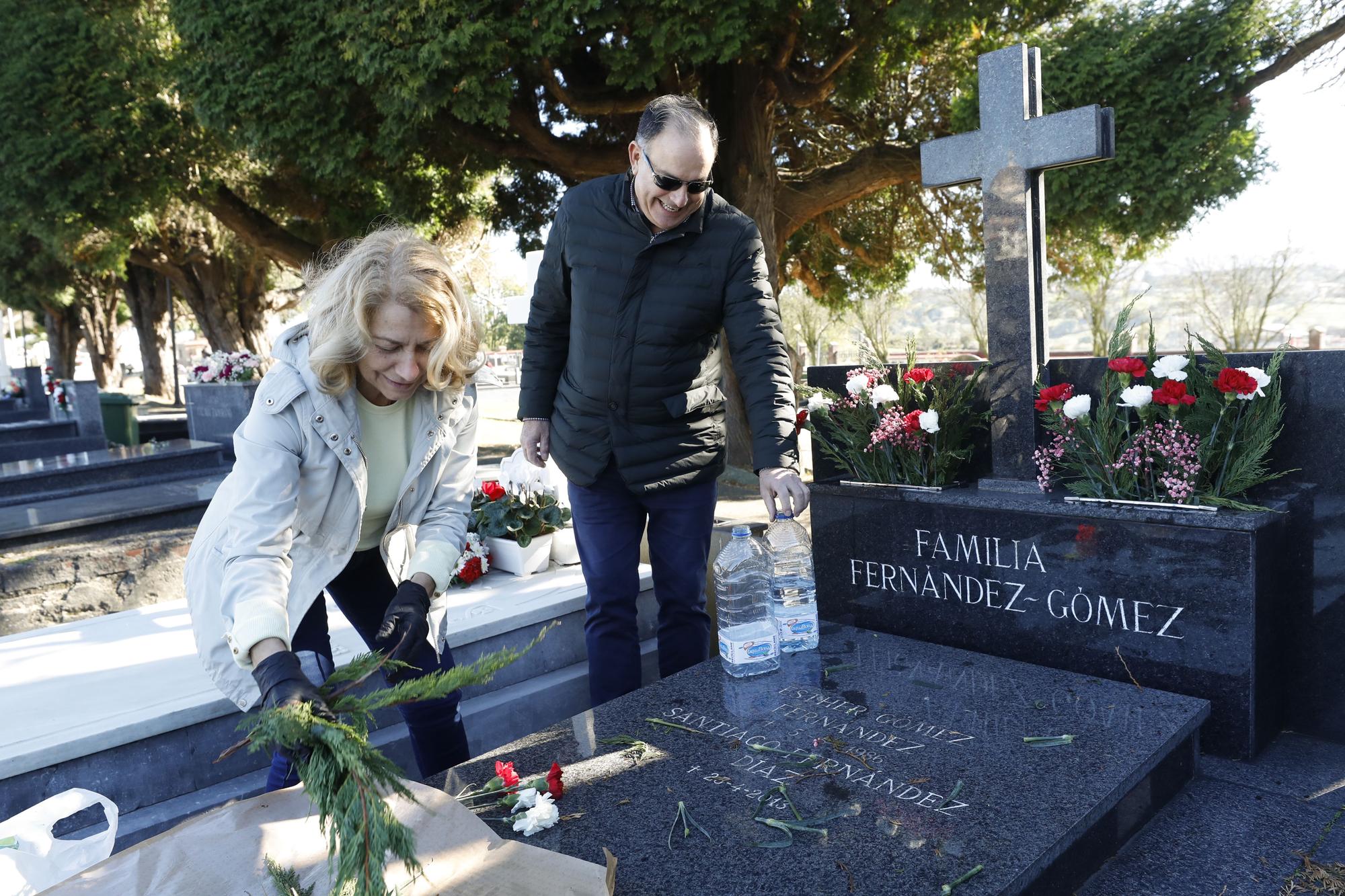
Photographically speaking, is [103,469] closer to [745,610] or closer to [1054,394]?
[745,610]

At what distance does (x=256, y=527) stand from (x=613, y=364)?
1156 mm

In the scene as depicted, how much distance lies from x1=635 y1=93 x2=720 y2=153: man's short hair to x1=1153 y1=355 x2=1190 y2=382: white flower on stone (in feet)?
4.81

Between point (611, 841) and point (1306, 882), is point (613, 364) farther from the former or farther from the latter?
point (1306, 882)

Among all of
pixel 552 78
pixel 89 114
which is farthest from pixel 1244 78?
pixel 89 114

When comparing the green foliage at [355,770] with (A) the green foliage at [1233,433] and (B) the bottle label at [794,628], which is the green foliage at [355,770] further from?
(A) the green foliage at [1233,433]

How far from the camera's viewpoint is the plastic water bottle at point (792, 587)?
9.64 ft

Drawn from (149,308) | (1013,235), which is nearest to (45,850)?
(1013,235)

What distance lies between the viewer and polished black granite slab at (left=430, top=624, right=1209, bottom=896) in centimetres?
175

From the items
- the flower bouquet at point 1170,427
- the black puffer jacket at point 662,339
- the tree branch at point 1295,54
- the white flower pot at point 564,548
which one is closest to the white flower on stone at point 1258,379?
the flower bouquet at point 1170,427

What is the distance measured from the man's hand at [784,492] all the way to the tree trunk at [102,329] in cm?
2751

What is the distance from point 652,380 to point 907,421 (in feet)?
3.17

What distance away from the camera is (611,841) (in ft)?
6.15

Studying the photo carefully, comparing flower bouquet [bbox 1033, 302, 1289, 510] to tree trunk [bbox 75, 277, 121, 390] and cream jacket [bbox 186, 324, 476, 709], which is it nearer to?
cream jacket [bbox 186, 324, 476, 709]

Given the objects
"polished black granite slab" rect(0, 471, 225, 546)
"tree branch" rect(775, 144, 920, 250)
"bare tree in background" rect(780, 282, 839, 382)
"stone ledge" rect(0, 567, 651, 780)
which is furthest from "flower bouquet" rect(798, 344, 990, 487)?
"bare tree in background" rect(780, 282, 839, 382)
